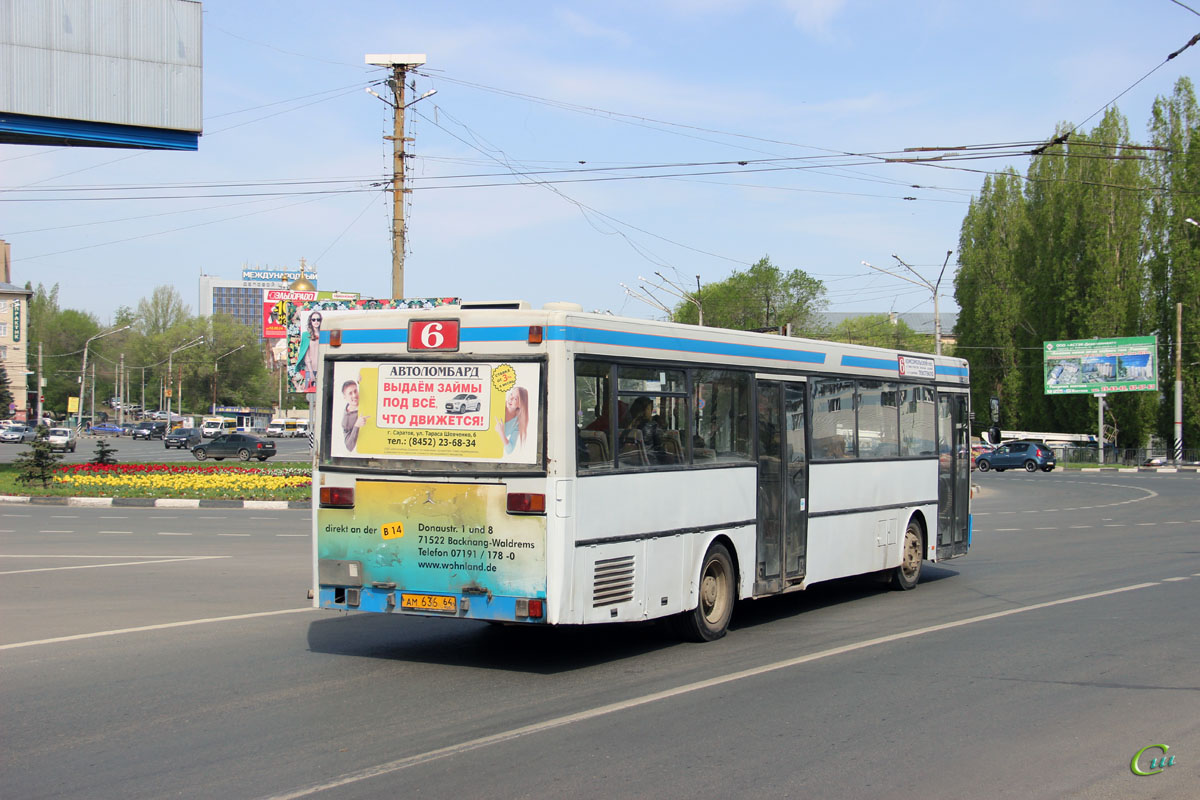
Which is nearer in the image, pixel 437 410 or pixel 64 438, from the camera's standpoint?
pixel 437 410

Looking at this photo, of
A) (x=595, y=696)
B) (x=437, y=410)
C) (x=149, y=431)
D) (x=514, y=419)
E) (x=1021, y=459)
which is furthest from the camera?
(x=149, y=431)

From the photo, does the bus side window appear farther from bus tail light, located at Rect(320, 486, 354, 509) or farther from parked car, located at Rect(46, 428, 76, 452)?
parked car, located at Rect(46, 428, 76, 452)

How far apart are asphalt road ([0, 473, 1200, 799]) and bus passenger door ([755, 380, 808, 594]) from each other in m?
0.64

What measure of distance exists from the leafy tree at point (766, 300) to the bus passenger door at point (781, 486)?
73.1 metres

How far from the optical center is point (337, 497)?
349 inches

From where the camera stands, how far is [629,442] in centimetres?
888

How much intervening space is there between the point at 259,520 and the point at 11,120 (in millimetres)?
14081

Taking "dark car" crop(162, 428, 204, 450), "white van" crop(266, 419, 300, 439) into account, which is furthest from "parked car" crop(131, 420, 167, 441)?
"dark car" crop(162, 428, 204, 450)

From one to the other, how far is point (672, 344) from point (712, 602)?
2.39 meters

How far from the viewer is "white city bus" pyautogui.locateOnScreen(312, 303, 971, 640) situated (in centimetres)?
826

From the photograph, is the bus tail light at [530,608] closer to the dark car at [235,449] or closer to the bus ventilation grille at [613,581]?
the bus ventilation grille at [613,581]

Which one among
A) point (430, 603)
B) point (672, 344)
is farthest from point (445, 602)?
point (672, 344)

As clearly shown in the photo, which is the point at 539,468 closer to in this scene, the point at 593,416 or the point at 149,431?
the point at 593,416

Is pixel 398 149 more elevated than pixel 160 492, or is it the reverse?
pixel 398 149
